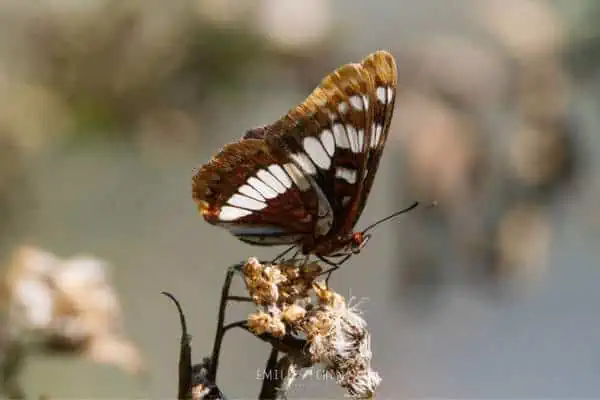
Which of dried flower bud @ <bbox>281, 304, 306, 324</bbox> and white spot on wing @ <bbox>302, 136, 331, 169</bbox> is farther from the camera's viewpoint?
white spot on wing @ <bbox>302, 136, 331, 169</bbox>

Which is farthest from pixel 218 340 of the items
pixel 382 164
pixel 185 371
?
pixel 382 164

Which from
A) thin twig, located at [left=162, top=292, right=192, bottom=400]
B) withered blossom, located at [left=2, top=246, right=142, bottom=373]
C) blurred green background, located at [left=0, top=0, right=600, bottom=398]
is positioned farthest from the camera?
blurred green background, located at [left=0, top=0, right=600, bottom=398]

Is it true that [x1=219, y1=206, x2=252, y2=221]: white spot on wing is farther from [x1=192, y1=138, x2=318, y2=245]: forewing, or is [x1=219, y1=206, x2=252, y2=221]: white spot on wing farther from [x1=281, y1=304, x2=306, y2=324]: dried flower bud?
[x1=281, y1=304, x2=306, y2=324]: dried flower bud

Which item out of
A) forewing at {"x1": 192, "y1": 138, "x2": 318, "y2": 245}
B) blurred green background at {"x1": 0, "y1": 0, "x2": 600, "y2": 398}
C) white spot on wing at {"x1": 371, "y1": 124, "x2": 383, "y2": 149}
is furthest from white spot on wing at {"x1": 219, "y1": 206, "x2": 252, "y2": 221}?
blurred green background at {"x1": 0, "y1": 0, "x2": 600, "y2": 398}

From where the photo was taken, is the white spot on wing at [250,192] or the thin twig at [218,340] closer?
the thin twig at [218,340]

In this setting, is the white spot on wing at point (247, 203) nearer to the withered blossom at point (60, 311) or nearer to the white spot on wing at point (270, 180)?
the white spot on wing at point (270, 180)

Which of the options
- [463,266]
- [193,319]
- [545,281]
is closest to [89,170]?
[193,319]

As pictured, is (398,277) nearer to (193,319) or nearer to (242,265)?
(193,319)

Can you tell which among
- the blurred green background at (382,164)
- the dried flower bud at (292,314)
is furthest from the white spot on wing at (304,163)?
the blurred green background at (382,164)
